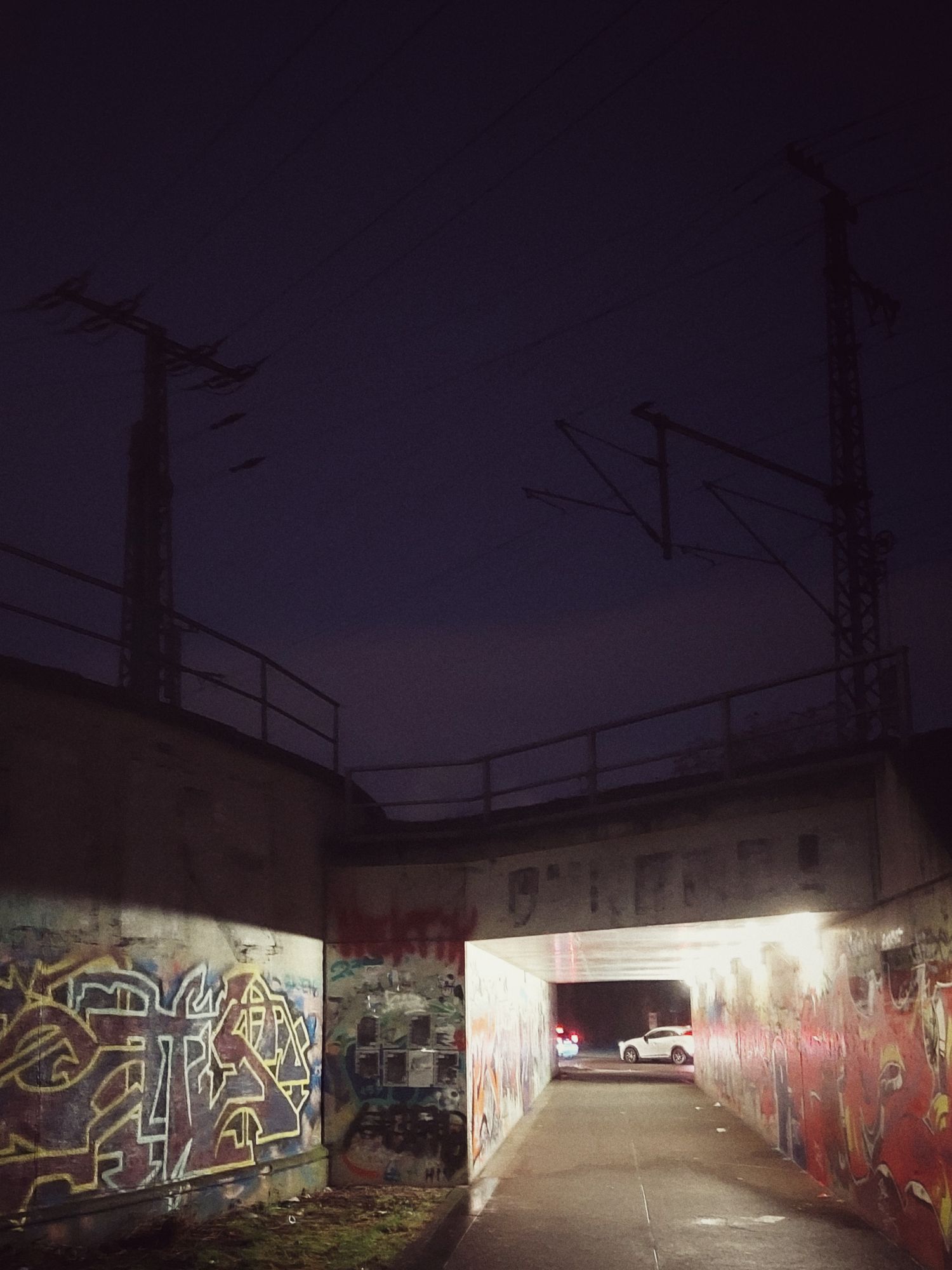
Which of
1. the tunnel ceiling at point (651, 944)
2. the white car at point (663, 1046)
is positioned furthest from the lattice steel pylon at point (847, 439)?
the white car at point (663, 1046)

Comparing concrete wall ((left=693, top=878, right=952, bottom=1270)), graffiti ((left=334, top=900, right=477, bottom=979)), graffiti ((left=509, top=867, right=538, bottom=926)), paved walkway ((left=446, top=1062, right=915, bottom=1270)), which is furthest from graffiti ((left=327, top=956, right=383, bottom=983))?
concrete wall ((left=693, top=878, right=952, bottom=1270))

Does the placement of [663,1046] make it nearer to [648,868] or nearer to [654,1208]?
[654,1208]

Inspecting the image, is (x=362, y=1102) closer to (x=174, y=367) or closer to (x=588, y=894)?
(x=588, y=894)

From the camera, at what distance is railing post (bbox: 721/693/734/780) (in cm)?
1155

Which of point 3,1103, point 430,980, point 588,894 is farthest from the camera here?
point 430,980

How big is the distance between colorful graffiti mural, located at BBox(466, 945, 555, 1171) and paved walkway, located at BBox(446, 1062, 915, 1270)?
49 cm

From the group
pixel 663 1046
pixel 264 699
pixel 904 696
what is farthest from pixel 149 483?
pixel 663 1046

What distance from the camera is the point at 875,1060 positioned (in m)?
10.4

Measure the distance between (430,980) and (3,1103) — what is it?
604 cm

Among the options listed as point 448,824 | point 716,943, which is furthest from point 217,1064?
point 716,943

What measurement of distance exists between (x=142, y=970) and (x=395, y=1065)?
426 centimetres

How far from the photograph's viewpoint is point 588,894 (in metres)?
13.2

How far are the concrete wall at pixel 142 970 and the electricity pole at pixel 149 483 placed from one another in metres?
3.36

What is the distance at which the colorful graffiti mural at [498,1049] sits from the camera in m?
14.4
